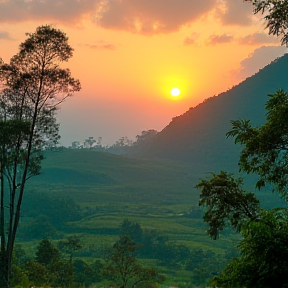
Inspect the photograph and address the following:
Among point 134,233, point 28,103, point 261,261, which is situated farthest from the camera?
point 134,233

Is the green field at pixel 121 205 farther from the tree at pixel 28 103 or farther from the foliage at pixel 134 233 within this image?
the tree at pixel 28 103

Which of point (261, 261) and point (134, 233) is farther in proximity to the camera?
point (134, 233)

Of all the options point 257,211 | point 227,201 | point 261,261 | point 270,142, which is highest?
point 270,142

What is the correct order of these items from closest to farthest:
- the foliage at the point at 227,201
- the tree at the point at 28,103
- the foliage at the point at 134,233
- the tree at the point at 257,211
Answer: the tree at the point at 257,211 → the foliage at the point at 227,201 → the tree at the point at 28,103 → the foliage at the point at 134,233

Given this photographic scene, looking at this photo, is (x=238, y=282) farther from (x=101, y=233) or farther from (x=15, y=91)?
(x=101, y=233)

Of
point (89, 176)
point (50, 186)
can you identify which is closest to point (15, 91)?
point (50, 186)

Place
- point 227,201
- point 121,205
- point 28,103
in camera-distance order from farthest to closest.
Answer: point 121,205
point 28,103
point 227,201

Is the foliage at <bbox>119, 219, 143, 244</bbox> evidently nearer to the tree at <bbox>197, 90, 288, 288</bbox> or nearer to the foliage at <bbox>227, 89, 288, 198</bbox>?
the tree at <bbox>197, 90, 288, 288</bbox>

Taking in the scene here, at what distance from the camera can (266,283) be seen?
24.5 ft

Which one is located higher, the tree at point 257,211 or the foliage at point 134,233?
the tree at point 257,211

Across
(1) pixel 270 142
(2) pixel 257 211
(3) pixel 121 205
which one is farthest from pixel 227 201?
(3) pixel 121 205

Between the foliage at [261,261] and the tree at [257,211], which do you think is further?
the tree at [257,211]

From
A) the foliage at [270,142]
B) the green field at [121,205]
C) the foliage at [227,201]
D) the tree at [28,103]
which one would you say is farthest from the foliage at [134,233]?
the foliage at [270,142]

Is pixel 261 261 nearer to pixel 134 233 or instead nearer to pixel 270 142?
pixel 270 142
